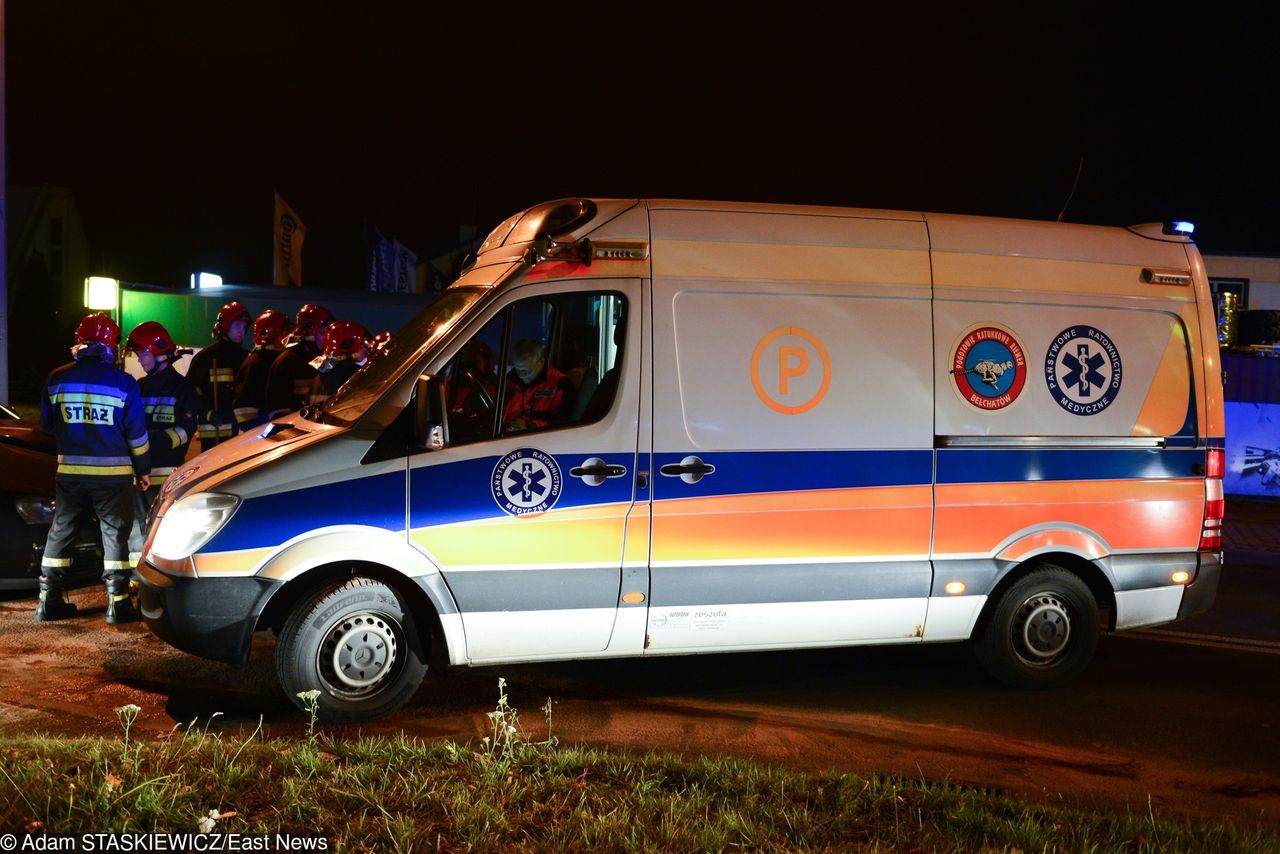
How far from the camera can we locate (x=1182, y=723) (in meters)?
5.94

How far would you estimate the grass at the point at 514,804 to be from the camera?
3879mm

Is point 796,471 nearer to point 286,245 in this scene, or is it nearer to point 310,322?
point 310,322

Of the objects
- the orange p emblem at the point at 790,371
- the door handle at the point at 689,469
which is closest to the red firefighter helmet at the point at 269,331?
the door handle at the point at 689,469

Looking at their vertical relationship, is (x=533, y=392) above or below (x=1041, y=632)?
above

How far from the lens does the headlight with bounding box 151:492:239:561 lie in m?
5.26

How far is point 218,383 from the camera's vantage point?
9617 mm

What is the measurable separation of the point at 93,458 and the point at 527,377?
10.1 ft

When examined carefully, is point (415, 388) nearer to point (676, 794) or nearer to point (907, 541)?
point (676, 794)

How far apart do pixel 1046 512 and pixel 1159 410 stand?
88 cm

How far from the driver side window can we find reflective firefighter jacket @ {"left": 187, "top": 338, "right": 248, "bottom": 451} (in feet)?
14.4

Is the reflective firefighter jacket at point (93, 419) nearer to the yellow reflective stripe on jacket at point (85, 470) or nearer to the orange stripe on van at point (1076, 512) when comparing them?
the yellow reflective stripe on jacket at point (85, 470)

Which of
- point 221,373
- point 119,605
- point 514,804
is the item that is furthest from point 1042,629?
point 221,373

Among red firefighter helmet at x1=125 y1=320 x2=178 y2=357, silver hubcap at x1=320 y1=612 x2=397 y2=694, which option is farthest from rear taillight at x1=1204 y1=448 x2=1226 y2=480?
red firefighter helmet at x1=125 y1=320 x2=178 y2=357

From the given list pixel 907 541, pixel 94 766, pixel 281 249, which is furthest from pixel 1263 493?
pixel 281 249
